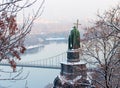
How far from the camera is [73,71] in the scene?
11.7 metres

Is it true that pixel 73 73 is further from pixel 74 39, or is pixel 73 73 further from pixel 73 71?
pixel 74 39

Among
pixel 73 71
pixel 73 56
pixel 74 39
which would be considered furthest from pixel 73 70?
pixel 74 39

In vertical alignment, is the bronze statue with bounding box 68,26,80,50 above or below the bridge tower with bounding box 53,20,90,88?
above

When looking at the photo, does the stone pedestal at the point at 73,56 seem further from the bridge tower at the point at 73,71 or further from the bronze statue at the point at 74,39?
the bronze statue at the point at 74,39

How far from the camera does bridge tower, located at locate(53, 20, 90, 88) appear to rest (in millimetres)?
11242

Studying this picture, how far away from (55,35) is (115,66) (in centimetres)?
8974

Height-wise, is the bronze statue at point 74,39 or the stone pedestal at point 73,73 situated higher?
the bronze statue at point 74,39

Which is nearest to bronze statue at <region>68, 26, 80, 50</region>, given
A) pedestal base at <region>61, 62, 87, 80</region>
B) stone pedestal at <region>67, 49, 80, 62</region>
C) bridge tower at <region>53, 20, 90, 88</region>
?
bridge tower at <region>53, 20, 90, 88</region>

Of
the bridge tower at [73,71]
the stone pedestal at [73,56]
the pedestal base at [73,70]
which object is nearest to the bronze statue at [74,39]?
the bridge tower at [73,71]

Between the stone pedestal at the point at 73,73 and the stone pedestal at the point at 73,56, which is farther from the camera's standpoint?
the stone pedestal at the point at 73,56

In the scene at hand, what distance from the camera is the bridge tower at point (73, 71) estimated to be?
1124 cm

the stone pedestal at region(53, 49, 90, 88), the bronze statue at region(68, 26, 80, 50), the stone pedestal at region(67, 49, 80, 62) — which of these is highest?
the bronze statue at region(68, 26, 80, 50)

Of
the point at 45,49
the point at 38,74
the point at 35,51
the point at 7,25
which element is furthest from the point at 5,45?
the point at 45,49

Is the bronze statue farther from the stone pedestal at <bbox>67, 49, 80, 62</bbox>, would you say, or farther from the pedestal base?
the pedestal base
